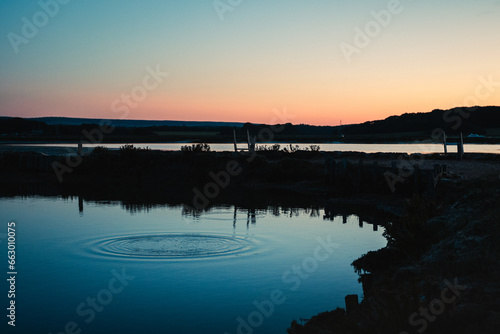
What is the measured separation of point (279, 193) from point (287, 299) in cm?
2116

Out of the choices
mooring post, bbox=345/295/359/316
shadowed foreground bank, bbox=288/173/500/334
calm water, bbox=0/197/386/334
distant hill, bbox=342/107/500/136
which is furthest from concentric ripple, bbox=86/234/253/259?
distant hill, bbox=342/107/500/136

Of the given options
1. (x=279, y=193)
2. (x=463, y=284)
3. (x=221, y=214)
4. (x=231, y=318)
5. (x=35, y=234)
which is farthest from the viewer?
(x=279, y=193)

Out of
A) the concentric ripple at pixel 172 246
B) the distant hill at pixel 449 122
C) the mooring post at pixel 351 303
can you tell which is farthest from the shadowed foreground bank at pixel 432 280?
the distant hill at pixel 449 122

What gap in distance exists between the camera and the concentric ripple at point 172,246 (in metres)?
16.0

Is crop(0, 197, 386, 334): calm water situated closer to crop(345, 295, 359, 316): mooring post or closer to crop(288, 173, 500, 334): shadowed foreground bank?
crop(288, 173, 500, 334): shadowed foreground bank

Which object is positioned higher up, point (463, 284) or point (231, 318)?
point (463, 284)

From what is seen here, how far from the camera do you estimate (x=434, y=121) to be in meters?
149

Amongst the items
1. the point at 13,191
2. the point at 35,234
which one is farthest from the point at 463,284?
the point at 13,191

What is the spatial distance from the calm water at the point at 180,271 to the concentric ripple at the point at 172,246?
0.03m

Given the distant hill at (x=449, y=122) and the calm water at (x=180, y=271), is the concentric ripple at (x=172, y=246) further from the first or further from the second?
the distant hill at (x=449, y=122)

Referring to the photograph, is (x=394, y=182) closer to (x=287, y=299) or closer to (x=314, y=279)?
(x=314, y=279)

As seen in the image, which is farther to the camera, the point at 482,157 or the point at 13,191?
the point at 482,157

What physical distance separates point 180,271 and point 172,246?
2.99 meters

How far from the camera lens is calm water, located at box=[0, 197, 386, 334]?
36.4ft
